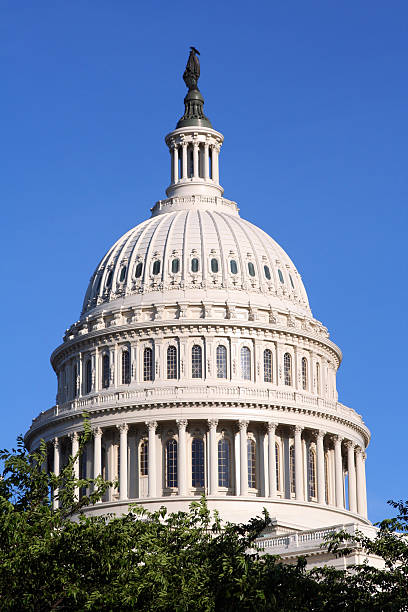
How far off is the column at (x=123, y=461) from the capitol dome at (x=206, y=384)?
4.3 inches

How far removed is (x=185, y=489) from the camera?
115312 millimetres

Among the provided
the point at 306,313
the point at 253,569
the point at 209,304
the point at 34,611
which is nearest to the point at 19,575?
the point at 34,611

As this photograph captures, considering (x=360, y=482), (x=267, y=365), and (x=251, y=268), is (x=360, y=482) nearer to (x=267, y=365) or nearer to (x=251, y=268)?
(x=267, y=365)

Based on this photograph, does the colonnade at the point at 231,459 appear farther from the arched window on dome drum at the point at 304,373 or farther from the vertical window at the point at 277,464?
the arched window on dome drum at the point at 304,373

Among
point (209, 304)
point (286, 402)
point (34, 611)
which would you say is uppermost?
point (209, 304)

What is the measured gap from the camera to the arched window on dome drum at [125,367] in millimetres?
122100

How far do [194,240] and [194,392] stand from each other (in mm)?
14942

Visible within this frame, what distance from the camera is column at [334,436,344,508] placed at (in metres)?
122

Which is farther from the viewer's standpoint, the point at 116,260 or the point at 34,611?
the point at 116,260

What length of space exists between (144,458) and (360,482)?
Answer: 19553mm

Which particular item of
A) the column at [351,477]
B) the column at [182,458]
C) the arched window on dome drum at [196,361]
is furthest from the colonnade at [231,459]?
the arched window on dome drum at [196,361]

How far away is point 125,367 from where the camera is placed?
12281cm

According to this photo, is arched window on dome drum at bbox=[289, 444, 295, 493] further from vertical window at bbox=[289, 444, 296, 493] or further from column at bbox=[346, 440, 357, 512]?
column at bbox=[346, 440, 357, 512]

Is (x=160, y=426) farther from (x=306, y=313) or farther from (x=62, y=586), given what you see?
(x=62, y=586)
